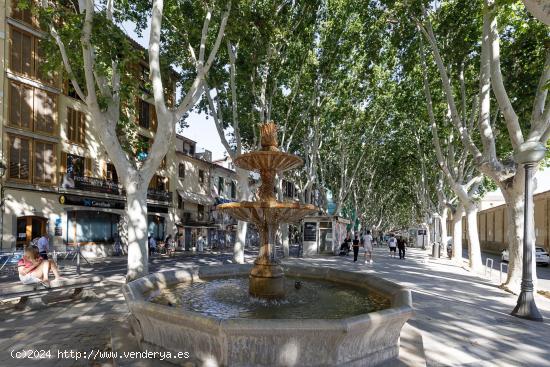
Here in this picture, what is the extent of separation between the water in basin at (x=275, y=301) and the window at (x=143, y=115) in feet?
76.4

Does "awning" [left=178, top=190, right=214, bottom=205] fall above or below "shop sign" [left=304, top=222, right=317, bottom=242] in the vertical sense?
above

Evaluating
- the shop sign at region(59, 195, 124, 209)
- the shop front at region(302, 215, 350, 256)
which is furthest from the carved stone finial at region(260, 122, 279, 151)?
the shop sign at region(59, 195, 124, 209)

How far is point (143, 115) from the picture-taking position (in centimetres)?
2897

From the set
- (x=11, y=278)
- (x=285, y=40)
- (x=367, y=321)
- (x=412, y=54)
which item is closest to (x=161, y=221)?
(x=11, y=278)

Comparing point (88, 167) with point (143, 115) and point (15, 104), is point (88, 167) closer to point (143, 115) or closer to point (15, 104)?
point (15, 104)

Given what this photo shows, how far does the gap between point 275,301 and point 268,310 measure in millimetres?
512

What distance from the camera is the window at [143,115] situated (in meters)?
28.6

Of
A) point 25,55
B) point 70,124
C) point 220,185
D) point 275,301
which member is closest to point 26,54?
point 25,55

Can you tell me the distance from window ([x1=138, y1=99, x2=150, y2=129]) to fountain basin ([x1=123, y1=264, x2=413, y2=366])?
26.0 meters

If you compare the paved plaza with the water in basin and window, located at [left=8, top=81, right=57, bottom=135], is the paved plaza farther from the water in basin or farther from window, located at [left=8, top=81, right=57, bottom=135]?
window, located at [left=8, top=81, right=57, bottom=135]

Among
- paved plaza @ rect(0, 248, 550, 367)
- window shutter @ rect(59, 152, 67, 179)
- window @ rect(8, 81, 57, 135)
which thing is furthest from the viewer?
window shutter @ rect(59, 152, 67, 179)

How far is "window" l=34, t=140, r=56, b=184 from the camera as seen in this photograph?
20797 mm

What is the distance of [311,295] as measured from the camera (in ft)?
23.0

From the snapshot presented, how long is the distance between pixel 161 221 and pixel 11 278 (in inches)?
669
